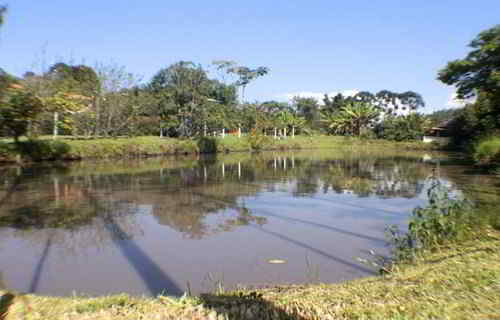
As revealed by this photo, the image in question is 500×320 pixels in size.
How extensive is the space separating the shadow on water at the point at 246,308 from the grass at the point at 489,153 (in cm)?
1522

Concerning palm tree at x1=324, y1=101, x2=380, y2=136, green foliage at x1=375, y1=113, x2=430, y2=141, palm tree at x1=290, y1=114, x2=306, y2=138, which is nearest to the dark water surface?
palm tree at x1=290, y1=114, x2=306, y2=138

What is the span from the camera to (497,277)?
3217 mm

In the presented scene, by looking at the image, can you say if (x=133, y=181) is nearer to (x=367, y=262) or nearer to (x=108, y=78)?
(x=367, y=262)

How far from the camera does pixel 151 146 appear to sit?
2738 centimetres

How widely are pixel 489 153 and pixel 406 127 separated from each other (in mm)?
31119

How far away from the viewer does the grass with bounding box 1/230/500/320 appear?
8.63ft

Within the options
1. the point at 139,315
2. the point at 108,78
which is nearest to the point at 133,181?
the point at 139,315

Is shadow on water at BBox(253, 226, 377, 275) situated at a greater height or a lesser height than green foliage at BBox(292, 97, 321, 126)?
lesser

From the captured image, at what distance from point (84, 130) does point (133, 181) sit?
15.4 m

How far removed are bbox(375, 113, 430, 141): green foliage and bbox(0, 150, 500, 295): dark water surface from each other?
114ft

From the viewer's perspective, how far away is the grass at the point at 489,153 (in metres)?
15.4

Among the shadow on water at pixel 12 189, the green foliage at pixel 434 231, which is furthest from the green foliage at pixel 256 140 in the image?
the green foliage at pixel 434 231

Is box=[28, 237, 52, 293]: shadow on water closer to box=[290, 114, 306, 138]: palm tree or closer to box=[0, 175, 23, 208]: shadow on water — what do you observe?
box=[0, 175, 23, 208]: shadow on water

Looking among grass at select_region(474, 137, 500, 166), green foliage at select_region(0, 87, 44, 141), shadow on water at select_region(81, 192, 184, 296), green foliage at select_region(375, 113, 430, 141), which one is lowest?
shadow on water at select_region(81, 192, 184, 296)
